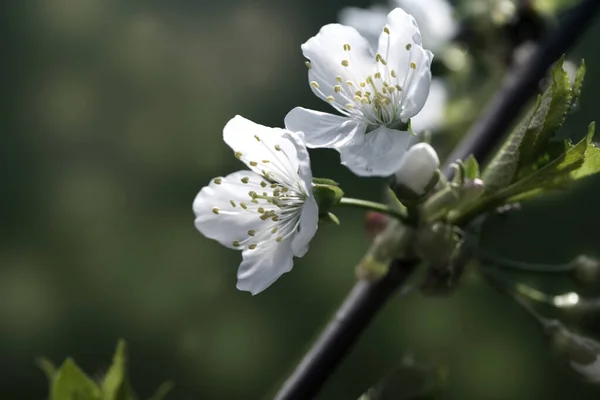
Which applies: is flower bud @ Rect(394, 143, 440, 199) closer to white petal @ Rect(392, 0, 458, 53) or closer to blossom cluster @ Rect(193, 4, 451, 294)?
blossom cluster @ Rect(193, 4, 451, 294)

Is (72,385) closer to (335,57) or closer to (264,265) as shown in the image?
(264,265)

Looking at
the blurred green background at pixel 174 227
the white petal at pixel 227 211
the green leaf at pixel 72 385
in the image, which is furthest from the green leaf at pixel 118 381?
the blurred green background at pixel 174 227

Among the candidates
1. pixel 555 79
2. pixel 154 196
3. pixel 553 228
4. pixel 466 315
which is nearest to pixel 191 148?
pixel 154 196

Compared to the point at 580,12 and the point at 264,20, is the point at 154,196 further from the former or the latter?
the point at 580,12

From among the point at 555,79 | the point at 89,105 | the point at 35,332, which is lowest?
the point at 35,332

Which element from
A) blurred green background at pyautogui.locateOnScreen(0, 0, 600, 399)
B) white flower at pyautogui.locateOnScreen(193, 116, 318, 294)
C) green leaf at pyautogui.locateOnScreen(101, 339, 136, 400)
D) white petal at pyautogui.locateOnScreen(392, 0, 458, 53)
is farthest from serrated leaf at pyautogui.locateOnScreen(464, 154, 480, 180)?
blurred green background at pyautogui.locateOnScreen(0, 0, 600, 399)
